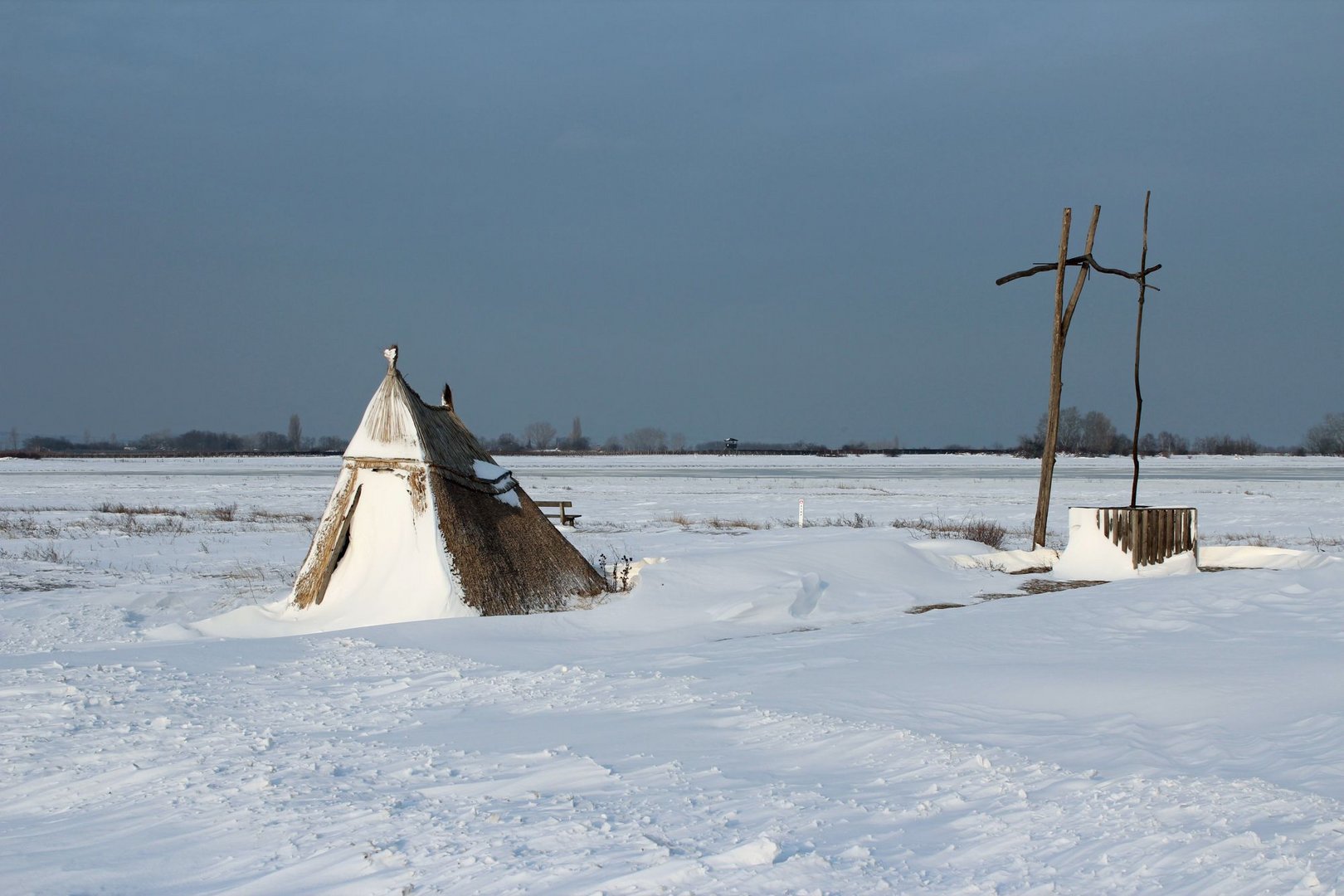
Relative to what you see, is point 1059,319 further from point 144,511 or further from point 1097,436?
point 1097,436

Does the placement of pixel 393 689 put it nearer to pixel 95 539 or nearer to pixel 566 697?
pixel 566 697

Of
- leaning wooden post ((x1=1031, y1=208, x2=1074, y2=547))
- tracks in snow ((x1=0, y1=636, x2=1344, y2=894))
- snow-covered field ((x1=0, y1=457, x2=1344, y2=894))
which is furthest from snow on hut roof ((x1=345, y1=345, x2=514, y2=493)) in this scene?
leaning wooden post ((x1=1031, y1=208, x2=1074, y2=547))

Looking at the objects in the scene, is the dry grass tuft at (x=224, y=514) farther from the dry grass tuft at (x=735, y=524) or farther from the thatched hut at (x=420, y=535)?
the thatched hut at (x=420, y=535)

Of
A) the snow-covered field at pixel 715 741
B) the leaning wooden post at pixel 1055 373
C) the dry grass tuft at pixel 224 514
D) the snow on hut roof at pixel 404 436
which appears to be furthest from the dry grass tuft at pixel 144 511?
the leaning wooden post at pixel 1055 373

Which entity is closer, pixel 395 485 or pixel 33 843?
pixel 33 843

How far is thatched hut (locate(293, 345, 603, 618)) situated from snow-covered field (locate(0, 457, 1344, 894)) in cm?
86

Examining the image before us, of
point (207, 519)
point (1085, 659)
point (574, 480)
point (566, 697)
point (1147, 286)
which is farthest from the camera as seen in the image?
point (574, 480)

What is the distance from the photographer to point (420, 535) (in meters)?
10.3

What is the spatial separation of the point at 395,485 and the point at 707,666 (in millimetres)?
4411

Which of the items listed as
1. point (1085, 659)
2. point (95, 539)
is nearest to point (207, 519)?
point (95, 539)

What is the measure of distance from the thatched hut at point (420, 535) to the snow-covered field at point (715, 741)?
856 millimetres

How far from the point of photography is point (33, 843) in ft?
13.4

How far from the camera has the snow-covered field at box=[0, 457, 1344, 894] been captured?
3.78m

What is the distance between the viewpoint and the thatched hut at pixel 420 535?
10180 mm
